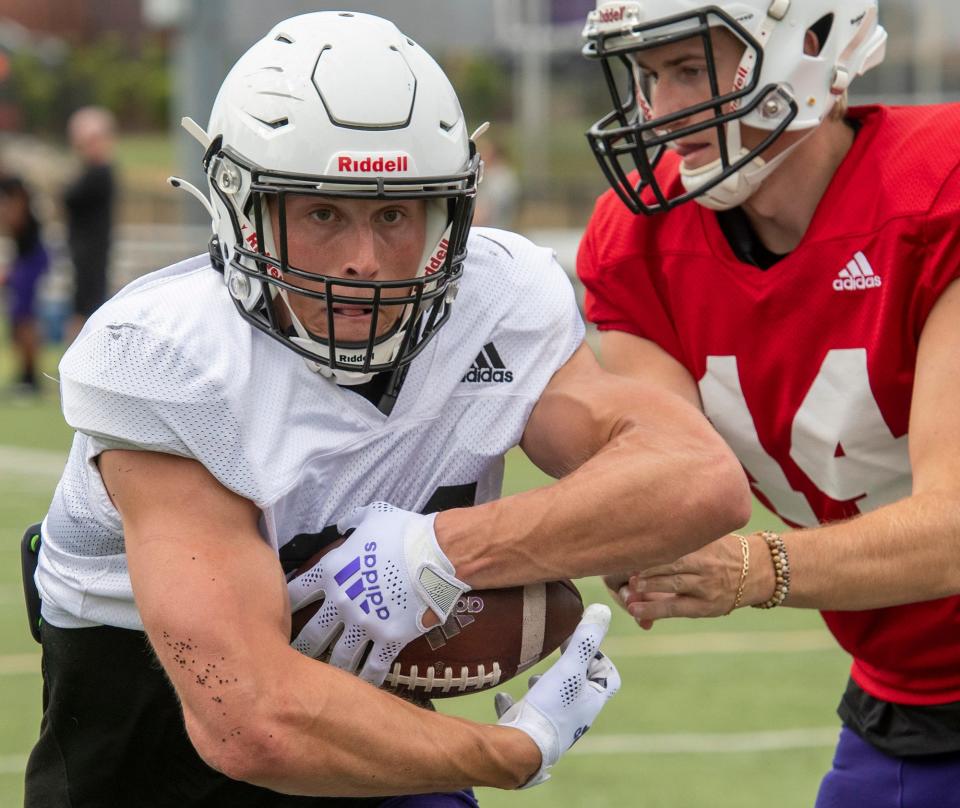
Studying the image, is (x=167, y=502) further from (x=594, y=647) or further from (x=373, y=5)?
(x=373, y=5)

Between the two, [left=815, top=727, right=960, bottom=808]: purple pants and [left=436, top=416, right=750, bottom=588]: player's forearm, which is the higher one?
[left=436, top=416, right=750, bottom=588]: player's forearm

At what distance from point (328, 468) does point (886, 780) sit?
4.48ft

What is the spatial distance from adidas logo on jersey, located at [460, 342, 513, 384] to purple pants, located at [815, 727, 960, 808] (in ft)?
3.90

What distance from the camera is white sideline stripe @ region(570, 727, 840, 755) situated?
4.86 meters

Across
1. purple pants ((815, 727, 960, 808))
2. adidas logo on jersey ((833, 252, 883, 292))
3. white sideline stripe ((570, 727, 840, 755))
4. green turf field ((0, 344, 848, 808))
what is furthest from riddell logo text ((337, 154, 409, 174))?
white sideline stripe ((570, 727, 840, 755))

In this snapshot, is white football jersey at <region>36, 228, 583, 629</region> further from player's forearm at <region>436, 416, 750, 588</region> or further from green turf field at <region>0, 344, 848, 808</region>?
green turf field at <region>0, 344, 848, 808</region>

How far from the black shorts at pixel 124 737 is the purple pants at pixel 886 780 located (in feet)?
3.38

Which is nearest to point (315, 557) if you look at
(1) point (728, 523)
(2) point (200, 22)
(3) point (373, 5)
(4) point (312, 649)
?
(4) point (312, 649)

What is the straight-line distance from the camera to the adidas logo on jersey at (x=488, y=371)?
2.67m

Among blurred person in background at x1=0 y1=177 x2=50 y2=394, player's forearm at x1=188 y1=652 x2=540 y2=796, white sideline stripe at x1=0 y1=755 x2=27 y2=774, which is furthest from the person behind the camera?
blurred person in background at x1=0 y1=177 x2=50 y2=394

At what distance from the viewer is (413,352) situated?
2541 mm

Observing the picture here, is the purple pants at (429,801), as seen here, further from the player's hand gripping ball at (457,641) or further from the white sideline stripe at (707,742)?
the white sideline stripe at (707,742)

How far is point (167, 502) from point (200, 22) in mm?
9920

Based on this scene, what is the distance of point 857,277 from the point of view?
299 cm
